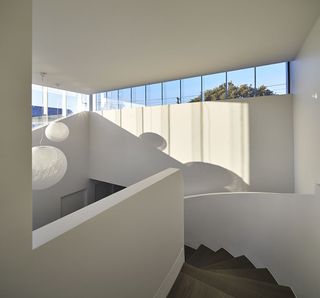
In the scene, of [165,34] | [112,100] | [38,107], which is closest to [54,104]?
[38,107]

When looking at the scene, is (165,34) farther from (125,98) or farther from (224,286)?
(125,98)

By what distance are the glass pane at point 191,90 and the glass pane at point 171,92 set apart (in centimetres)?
14

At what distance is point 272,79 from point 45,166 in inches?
178

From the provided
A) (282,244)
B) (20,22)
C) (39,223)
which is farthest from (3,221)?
(39,223)

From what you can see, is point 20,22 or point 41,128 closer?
point 20,22

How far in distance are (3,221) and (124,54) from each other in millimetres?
3285

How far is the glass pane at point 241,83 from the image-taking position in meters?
4.34

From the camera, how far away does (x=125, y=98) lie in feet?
21.1

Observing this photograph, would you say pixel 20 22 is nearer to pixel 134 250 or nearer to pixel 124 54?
pixel 134 250

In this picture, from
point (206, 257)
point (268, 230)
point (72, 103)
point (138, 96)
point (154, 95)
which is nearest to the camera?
point (268, 230)

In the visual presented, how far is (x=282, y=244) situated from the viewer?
124 inches

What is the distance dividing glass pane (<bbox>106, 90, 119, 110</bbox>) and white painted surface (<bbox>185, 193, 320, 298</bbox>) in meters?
4.18

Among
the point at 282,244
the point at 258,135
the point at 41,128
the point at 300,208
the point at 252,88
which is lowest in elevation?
the point at 282,244

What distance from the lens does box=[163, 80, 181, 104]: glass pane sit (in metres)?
5.34
